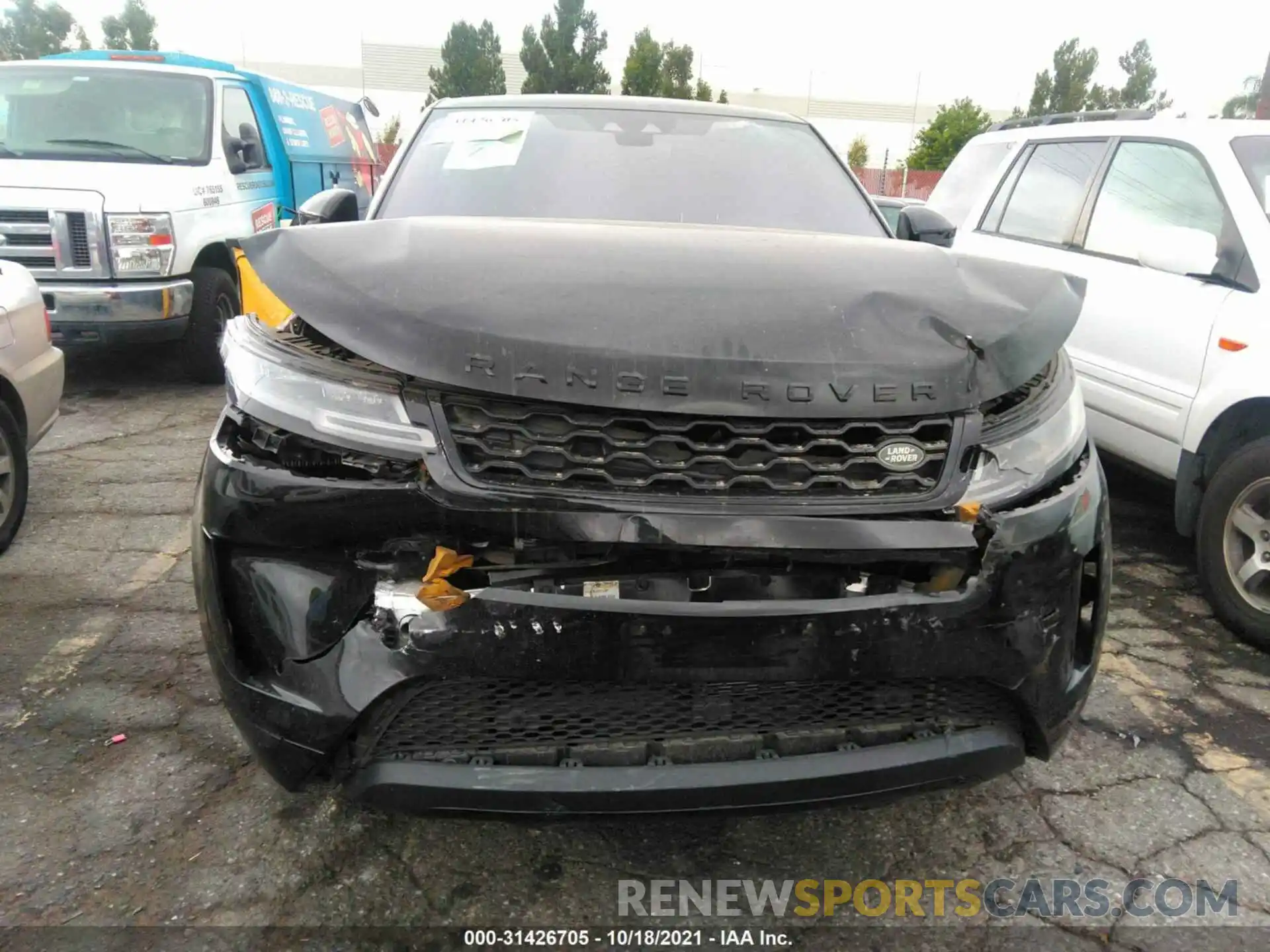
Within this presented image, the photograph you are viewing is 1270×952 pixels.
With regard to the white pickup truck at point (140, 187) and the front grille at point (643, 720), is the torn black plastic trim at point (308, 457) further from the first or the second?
the white pickup truck at point (140, 187)

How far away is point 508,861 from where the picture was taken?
2078 millimetres

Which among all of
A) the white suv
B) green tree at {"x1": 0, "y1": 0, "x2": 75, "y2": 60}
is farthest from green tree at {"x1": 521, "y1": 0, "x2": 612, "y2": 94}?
the white suv

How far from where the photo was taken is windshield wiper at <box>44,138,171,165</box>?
6.25 meters

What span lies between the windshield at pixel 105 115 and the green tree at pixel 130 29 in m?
42.5

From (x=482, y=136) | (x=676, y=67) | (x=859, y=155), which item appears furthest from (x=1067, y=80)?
(x=482, y=136)

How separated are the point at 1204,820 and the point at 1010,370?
4.47 ft

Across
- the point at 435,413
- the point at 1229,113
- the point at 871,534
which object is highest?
the point at 1229,113

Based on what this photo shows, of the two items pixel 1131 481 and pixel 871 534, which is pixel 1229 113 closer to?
pixel 1131 481

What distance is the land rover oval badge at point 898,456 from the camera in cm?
167

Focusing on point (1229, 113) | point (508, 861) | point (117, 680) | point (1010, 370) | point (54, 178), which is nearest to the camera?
point (1010, 370)

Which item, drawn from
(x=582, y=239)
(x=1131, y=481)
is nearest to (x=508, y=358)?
(x=582, y=239)

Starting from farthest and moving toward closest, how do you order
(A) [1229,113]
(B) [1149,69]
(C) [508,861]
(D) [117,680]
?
(B) [1149,69] < (A) [1229,113] < (D) [117,680] < (C) [508,861]

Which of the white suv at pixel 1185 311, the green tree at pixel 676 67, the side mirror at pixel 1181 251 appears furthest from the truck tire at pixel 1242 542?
the green tree at pixel 676 67

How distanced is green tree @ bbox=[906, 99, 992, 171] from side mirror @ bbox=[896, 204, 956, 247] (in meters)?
26.0
